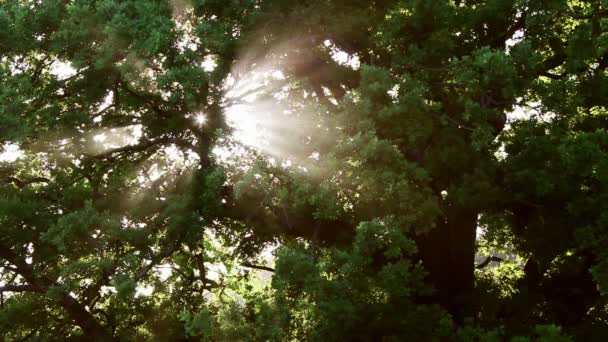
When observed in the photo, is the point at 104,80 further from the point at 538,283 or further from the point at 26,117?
the point at 538,283

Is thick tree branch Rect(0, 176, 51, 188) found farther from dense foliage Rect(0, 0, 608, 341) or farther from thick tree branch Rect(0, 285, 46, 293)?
thick tree branch Rect(0, 285, 46, 293)

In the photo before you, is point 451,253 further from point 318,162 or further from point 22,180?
point 22,180

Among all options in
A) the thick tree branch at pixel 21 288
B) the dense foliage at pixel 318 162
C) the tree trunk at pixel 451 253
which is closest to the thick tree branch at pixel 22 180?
the dense foliage at pixel 318 162

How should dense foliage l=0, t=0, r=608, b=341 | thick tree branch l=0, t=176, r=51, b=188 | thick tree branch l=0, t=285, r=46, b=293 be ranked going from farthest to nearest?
thick tree branch l=0, t=176, r=51, b=188, thick tree branch l=0, t=285, r=46, b=293, dense foliage l=0, t=0, r=608, b=341

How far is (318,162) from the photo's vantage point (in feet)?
26.4

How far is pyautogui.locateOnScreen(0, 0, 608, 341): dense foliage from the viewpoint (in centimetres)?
766

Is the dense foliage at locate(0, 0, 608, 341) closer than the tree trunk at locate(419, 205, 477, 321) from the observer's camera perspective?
Yes

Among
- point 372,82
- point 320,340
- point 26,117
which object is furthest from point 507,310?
point 26,117

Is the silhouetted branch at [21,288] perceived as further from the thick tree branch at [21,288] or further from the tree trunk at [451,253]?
the tree trunk at [451,253]

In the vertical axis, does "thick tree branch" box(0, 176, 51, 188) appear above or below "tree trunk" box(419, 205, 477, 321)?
above

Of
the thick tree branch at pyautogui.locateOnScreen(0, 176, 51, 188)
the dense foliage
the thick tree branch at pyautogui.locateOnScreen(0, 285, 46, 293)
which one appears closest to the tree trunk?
the dense foliage

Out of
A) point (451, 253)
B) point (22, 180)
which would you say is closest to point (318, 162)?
point (451, 253)

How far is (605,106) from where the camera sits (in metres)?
9.52

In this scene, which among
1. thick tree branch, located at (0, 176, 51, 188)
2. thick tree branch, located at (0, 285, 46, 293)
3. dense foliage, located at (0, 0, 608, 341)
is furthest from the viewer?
thick tree branch, located at (0, 176, 51, 188)
